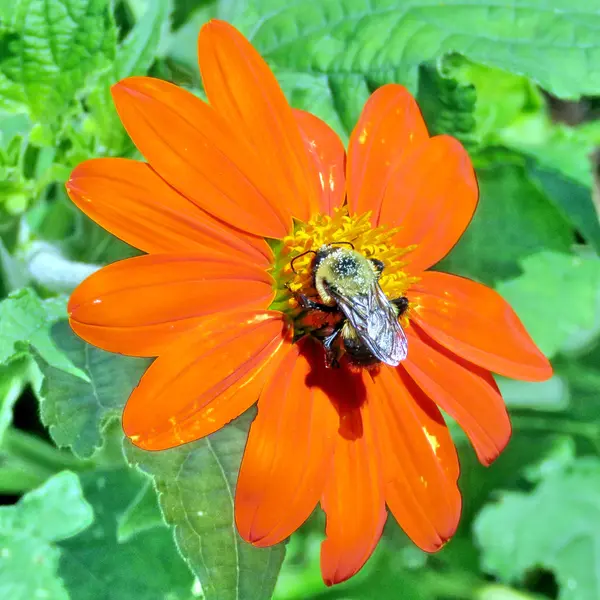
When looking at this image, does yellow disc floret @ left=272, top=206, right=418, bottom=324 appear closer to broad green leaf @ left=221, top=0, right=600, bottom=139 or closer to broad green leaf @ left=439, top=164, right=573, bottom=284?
broad green leaf @ left=221, top=0, right=600, bottom=139

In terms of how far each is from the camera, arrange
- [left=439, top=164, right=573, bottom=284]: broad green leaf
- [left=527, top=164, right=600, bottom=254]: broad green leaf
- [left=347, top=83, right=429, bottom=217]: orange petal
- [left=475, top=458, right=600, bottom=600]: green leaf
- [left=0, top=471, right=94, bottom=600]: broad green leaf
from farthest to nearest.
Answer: [left=475, top=458, right=600, bottom=600]: green leaf < [left=439, top=164, right=573, bottom=284]: broad green leaf < [left=527, top=164, right=600, bottom=254]: broad green leaf < [left=0, top=471, right=94, bottom=600]: broad green leaf < [left=347, top=83, right=429, bottom=217]: orange petal

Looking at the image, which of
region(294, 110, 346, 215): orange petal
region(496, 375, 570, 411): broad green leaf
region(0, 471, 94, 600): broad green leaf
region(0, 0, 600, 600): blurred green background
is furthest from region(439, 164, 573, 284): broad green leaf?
region(0, 471, 94, 600): broad green leaf

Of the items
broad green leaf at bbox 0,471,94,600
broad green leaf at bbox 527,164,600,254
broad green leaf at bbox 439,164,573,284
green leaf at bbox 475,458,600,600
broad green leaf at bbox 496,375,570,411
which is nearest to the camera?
broad green leaf at bbox 0,471,94,600

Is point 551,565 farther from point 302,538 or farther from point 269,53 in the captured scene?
point 269,53

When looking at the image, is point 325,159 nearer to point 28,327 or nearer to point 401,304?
point 401,304

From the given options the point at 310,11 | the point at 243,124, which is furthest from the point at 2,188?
the point at 310,11

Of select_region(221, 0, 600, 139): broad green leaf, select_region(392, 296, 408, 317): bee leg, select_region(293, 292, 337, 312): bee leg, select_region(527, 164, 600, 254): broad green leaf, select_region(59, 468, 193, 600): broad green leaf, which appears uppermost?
select_region(221, 0, 600, 139): broad green leaf

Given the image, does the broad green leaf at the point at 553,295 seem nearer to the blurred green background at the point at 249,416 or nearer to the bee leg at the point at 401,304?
the blurred green background at the point at 249,416
